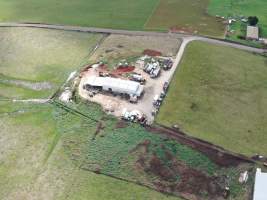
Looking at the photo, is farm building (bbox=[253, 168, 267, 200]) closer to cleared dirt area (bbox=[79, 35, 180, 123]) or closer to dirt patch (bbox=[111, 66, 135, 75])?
cleared dirt area (bbox=[79, 35, 180, 123])

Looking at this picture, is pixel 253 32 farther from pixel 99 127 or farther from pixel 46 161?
pixel 46 161

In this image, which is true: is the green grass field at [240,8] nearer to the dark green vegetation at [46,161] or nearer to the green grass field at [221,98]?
the green grass field at [221,98]

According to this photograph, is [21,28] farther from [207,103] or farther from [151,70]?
[207,103]

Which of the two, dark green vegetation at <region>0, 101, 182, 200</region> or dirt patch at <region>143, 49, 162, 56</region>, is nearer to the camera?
dark green vegetation at <region>0, 101, 182, 200</region>

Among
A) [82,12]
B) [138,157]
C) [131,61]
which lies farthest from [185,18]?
[138,157]

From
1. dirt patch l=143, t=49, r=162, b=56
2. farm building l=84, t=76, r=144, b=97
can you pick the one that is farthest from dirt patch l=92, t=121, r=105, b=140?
dirt patch l=143, t=49, r=162, b=56

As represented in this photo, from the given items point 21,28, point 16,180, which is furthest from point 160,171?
point 21,28
